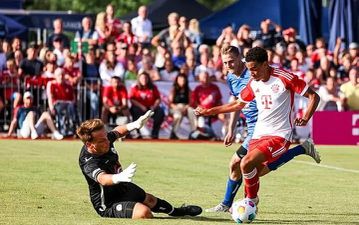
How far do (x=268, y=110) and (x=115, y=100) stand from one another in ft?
45.6

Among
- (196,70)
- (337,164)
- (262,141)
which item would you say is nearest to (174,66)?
(196,70)

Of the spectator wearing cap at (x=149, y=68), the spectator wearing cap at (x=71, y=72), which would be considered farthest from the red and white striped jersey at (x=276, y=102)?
the spectator wearing cap at (x=149, y=68)

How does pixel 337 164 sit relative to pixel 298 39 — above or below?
below

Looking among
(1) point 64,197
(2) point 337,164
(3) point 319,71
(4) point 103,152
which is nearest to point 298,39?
(3) point 319,71

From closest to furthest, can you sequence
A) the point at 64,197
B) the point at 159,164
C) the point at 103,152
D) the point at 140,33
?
the point at 103,152
the point at 64,197
the point at 159,164
the point at 140,33

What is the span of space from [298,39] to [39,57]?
7291 millimetres

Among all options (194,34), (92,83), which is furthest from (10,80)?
(194,34)

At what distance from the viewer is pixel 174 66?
88.5ft

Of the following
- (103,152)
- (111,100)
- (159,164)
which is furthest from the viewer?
(111,100)

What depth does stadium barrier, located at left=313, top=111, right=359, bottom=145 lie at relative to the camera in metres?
25.8

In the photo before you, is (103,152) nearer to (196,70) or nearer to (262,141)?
(262,141)

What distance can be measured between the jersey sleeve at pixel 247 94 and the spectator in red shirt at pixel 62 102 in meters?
13.3

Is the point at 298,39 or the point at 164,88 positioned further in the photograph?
the point at 298,39

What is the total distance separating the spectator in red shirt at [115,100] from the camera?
25625 millimetres
